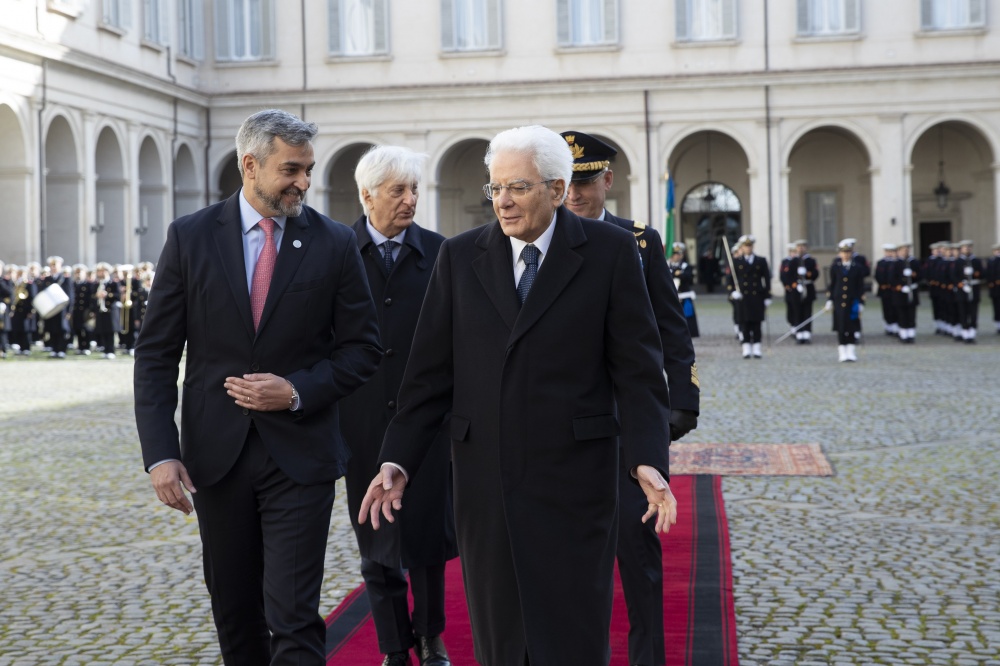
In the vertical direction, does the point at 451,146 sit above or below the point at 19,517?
above

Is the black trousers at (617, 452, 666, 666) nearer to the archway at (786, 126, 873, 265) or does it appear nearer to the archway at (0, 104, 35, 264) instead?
the archway at (0, 104, 35, 264)

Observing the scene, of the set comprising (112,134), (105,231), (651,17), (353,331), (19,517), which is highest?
(651,17)

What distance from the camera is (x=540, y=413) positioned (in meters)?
3.26

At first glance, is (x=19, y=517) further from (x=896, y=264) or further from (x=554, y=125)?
(x=554, y=125)

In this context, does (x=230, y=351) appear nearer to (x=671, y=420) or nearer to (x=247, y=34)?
(x=671, y=420)

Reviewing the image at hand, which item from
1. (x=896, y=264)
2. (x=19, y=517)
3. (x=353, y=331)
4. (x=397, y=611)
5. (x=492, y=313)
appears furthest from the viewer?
(x=896, y=264)

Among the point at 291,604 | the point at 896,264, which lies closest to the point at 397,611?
the point at 291,604

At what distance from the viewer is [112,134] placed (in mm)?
32031

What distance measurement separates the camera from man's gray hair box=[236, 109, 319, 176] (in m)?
3.70

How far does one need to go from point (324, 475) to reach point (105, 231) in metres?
30.4

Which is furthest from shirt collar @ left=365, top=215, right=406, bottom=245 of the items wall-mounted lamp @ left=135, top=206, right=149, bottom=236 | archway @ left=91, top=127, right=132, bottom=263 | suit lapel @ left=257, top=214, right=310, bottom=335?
wall-mounted lamp @ left=135, top=206, right=149, bottom=236

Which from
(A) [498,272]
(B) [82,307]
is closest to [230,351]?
(A) [498,272]

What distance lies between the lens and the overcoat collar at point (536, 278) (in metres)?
3.28

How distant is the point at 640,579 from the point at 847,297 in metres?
15.4
